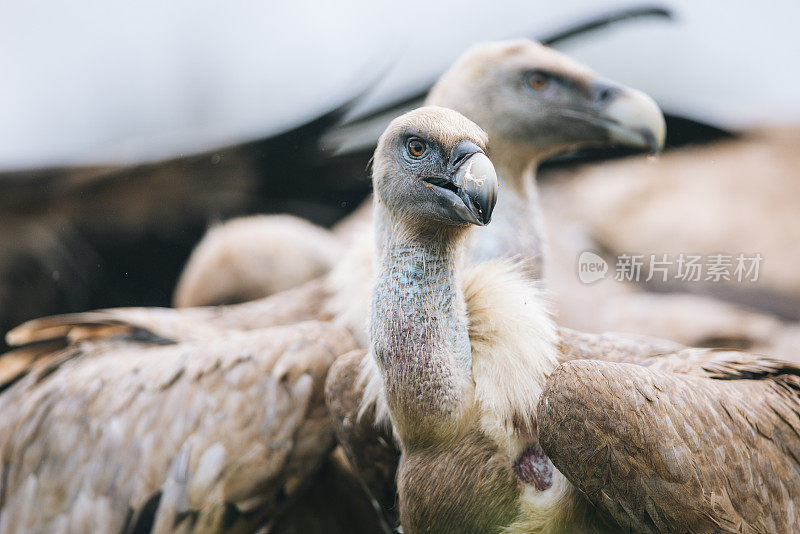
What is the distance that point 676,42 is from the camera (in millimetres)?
2400

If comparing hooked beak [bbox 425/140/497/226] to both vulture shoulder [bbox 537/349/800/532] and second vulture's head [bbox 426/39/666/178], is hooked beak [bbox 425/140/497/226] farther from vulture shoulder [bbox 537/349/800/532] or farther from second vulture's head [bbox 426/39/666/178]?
second vulture's head [bbox 426/39/666/178]

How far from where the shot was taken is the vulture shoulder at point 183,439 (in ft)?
6.43

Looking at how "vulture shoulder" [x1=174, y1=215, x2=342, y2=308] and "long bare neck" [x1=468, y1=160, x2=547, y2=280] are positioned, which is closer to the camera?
"long bare neck" [x1=468, y1=160, x2=547, y2=280]

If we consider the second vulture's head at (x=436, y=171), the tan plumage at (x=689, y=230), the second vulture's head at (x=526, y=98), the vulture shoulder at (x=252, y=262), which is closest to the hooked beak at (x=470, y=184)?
the second vulture's head at (x=436, y=171)

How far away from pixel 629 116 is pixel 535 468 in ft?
3.11

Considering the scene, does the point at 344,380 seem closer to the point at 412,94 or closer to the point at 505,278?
the point at 505,278

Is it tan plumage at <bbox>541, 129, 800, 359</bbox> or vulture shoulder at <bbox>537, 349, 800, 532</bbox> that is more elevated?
vulture shoulder at <bbox>537, 349, 800, 532</bbox>

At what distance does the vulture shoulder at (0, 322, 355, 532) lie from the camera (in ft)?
6.43

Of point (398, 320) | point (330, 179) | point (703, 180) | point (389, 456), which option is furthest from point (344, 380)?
point (703, 180)

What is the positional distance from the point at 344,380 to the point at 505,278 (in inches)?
16.4

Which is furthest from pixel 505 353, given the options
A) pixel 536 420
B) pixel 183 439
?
pixel 183 439

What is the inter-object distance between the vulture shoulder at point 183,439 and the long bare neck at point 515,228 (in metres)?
0.46

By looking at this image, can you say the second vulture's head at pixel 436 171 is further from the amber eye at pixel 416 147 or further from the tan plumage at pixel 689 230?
the tan plumage at pixel 689 230

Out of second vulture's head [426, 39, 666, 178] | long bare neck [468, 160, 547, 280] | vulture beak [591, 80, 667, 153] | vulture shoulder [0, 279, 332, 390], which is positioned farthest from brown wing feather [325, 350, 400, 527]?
vulture beak [591, 80, 667, 153]
